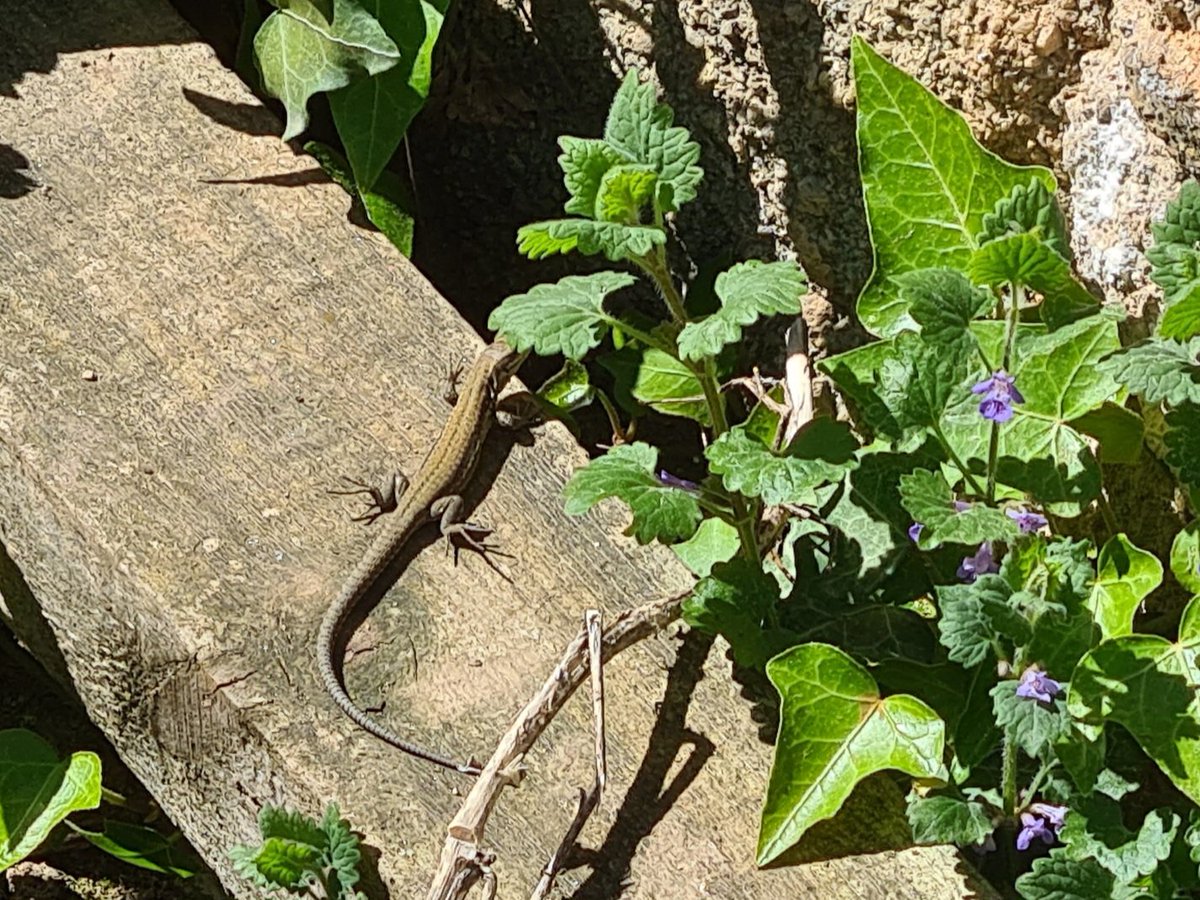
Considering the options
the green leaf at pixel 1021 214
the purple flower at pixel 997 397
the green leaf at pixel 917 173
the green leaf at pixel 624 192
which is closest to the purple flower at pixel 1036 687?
the purple flower at pixel 997 397

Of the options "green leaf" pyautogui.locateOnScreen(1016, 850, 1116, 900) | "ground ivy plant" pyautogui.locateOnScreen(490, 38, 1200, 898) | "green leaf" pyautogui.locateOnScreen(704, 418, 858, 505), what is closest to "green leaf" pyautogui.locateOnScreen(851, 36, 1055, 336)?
"ground ivy plant" pyautogui.locateOnScreen(490, 38, 1200, 898)

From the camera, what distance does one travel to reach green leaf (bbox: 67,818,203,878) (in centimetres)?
307

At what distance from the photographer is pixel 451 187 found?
3.94 metres

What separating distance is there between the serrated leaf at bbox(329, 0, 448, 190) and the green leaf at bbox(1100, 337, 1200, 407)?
1.73 metres

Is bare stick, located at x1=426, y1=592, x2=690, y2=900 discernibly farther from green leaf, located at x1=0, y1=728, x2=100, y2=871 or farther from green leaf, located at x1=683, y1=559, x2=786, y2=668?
green leaf, located at x1=0, y1=728, x2=100, y2=871

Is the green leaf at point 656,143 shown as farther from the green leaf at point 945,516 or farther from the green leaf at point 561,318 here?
the green leaf at point 945,516

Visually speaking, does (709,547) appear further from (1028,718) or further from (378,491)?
(1028,718)

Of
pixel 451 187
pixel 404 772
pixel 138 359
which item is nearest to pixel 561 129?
pixel 451 187

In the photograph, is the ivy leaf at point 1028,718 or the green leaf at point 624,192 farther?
the green leaf at point 624,192

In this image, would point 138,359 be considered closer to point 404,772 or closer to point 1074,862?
point 404,772

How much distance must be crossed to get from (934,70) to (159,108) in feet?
5.51

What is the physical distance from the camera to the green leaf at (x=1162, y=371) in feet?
6.53

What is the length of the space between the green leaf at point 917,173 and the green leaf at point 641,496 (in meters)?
0.60

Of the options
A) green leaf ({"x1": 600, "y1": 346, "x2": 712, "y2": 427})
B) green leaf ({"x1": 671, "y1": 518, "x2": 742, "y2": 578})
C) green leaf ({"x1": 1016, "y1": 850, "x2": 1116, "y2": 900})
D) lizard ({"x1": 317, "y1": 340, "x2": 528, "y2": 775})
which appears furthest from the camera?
green leaf ({"x1": 600, "y1": 346, "x2": 712, "y2": 427})
